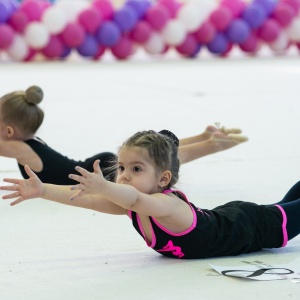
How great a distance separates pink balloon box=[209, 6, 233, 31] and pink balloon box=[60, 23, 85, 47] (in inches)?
52.2

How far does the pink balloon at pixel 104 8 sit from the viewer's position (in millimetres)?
7371

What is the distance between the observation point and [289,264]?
182 cm

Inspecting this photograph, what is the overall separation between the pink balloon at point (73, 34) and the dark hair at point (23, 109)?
4722mm

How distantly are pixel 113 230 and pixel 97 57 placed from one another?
238 inches

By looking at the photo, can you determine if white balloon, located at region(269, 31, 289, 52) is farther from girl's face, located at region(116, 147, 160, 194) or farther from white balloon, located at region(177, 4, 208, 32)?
girl's face, located at region(116, 147, 160, 194)

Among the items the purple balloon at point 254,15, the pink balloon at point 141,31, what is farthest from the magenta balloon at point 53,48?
the purple balloon at point 254,15

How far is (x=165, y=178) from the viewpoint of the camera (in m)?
1.80

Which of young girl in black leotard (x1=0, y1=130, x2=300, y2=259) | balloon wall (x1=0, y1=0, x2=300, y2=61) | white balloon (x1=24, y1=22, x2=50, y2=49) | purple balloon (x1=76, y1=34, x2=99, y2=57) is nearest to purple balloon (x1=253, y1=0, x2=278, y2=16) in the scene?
balloon wall (x1=0, y1=0, x2=300, y2=61)

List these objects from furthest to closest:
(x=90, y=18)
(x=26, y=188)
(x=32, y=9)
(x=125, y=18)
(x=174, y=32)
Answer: (x=174, y=32) < (x=125, y=18) < (x=90, y=18) < (x=32, y=9) < (x=26, y=188)

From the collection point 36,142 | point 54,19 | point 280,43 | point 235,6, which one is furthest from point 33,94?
point 280,43

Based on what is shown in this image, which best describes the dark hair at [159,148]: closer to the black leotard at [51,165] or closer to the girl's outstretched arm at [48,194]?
the girl's outstretched arm at [48,194]

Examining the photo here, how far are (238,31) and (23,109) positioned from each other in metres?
5.54

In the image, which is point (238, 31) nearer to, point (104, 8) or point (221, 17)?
point (221, 17)

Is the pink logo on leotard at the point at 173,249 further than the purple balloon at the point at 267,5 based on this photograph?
No
